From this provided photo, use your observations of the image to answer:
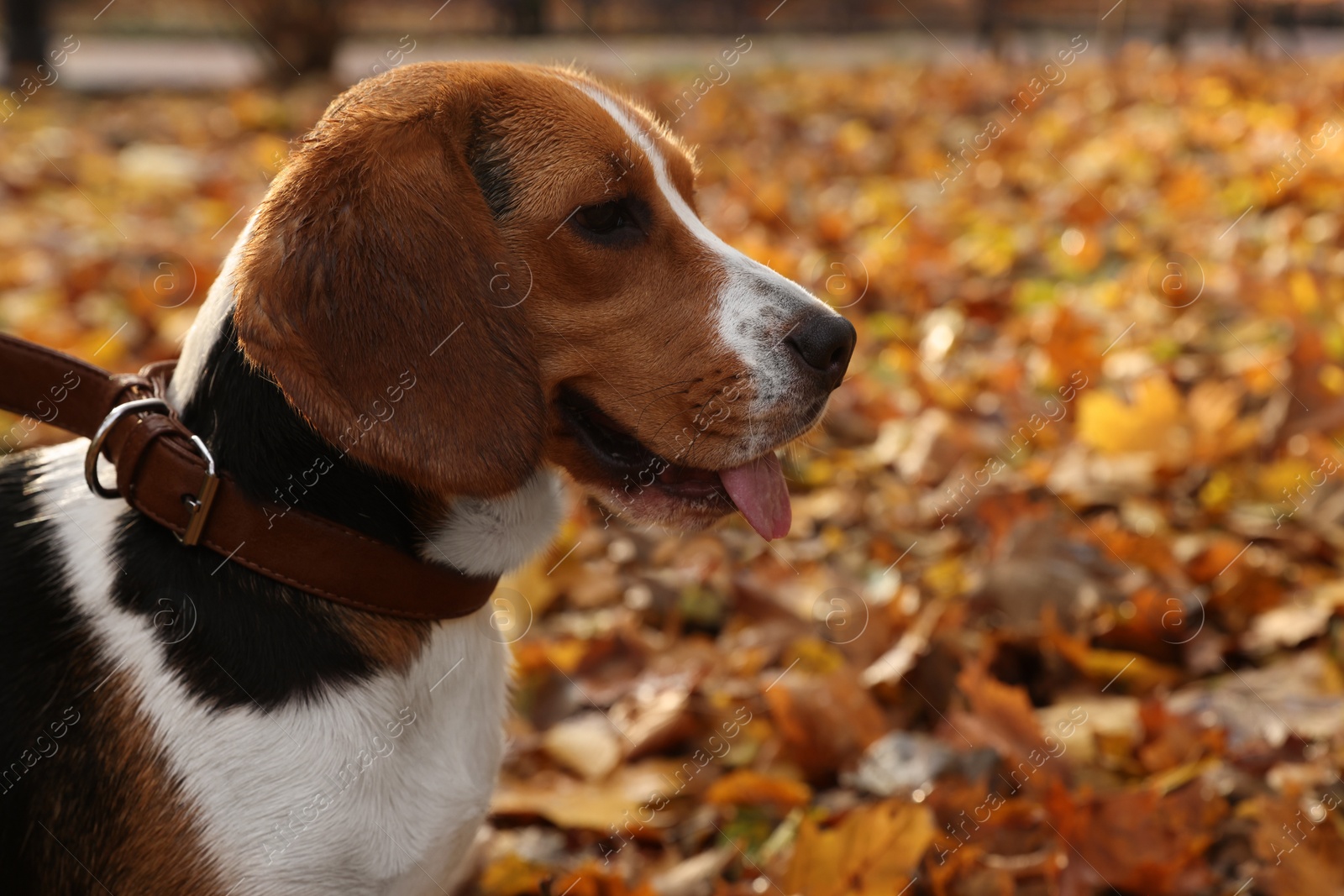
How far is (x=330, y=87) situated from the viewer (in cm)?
1406

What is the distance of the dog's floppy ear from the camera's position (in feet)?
6.70

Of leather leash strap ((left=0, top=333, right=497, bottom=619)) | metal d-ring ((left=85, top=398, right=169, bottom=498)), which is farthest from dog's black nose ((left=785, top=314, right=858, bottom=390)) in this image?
metal d-ring ((left=85, top=398, right=169, bottom=498))

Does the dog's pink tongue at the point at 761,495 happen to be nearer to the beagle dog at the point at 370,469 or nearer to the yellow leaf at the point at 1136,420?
the beagle dog at the point at 370,469

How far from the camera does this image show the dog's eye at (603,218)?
2.43 m

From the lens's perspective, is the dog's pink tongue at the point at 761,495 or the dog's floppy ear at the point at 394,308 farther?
the dog's pink tongue at the point at 761,495

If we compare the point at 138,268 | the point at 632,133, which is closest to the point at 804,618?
the point at 632,133

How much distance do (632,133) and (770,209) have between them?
5.55 m

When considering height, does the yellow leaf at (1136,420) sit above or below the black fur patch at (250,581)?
below

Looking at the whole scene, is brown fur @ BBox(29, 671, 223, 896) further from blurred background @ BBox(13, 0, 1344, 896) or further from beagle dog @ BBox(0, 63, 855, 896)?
blurred background @ BBox(13, 0, 1344, 896)

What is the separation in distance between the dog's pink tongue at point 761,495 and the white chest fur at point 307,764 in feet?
2.24

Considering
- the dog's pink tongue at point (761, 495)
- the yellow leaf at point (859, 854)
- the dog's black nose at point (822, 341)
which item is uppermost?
the dog's black nose at point (822, 341)

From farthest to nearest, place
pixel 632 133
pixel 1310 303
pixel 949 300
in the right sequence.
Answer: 1. pixel 949 300
2. pixel 1310 303
3. pixel 632 133

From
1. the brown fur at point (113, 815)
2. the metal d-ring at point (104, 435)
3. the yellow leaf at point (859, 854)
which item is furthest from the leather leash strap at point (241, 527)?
the yellow leaf at point (859, 854)

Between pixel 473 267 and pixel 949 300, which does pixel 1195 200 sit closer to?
pixel 949 300
